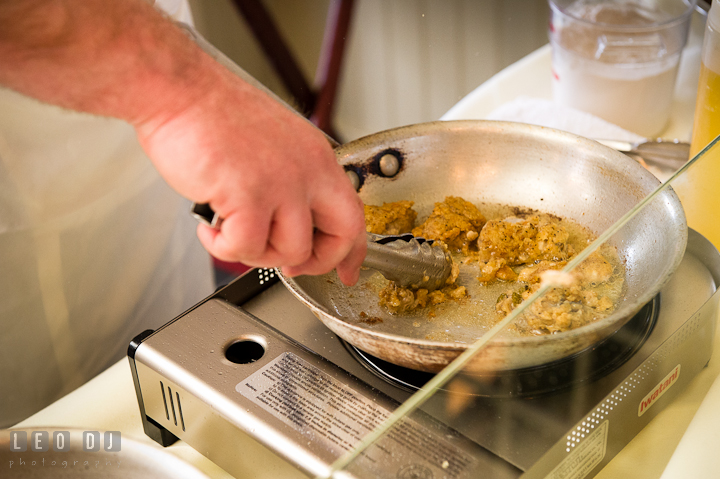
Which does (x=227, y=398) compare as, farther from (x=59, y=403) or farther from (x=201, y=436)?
(x=59, y=403)

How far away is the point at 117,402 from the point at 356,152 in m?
0.39

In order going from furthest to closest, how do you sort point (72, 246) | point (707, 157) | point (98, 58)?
1. point (72, 246)
2. point (707, 157)
3. point (98, 58)

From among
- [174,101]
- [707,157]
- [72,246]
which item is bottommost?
[72,246]

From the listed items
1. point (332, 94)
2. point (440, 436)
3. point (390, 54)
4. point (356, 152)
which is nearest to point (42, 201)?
point (356, 152)

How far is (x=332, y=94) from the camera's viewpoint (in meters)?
1.93

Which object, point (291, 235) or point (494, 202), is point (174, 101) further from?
point (494, 202)

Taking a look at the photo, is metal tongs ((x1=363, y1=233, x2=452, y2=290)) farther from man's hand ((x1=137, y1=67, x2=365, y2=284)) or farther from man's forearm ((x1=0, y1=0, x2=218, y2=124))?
man's forearm ((x1=0, y1=0, x2=218, y2=124))

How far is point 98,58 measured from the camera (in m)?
0.45

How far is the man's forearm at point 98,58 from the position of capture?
447mm

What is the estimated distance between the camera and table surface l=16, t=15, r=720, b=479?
0.59 meters

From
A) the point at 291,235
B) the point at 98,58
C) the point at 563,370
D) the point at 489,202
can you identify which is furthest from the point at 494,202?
the point at 98,58

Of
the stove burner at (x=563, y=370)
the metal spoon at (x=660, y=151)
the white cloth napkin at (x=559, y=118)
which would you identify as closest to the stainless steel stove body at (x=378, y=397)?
the stove burner at (x=563, y=370)

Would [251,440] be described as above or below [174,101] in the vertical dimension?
below

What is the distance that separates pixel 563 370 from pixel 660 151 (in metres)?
0.36
